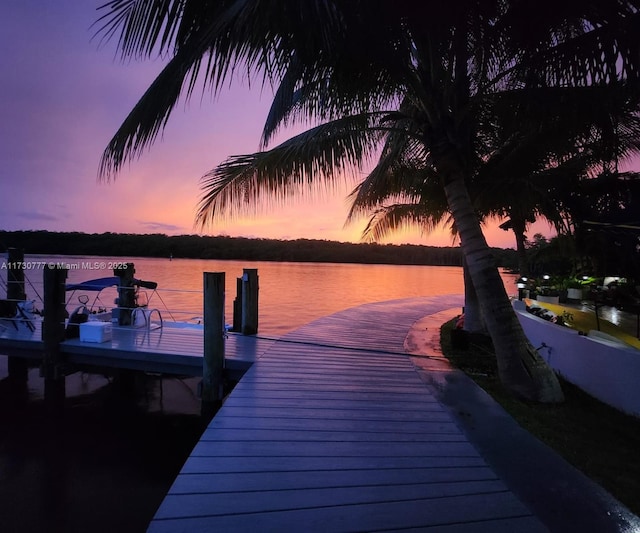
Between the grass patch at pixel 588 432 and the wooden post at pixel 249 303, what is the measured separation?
3477 millimetres

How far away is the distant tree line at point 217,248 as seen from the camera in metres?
40.3

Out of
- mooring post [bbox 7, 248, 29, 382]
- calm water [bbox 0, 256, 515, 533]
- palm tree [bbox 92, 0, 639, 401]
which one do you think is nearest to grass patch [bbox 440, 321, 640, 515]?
palm tree [bbox 92, 0, 639, 401]

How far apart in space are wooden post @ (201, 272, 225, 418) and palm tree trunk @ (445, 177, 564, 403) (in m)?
3.02

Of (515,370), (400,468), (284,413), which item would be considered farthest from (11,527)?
(515,370)

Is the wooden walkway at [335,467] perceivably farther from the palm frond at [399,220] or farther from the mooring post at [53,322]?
the palm frond at [399,220]

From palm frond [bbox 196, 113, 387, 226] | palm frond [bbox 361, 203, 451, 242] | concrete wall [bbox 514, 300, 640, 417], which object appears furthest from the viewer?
palm frond [bbox 361, 203, 451, 242]

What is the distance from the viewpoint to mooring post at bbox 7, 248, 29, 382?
7992 mm

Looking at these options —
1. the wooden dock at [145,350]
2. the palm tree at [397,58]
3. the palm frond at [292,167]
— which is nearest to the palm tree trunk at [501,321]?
the palm tree at [397,58]

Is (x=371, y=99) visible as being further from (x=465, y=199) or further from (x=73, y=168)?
(x=73, y=168)

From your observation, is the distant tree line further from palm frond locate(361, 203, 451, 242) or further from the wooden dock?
the wooden dock

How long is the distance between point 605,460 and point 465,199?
8.99ft

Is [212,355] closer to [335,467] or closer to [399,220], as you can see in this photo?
[335,467]

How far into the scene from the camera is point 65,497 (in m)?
4.37

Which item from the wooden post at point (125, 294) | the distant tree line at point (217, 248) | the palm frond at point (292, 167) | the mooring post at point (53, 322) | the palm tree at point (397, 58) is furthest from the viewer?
the distant tree line at point (217, 248)
